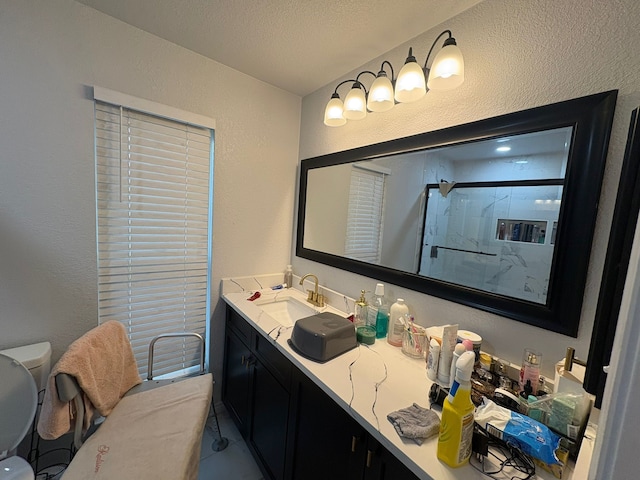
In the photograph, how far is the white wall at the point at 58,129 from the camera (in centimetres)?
116

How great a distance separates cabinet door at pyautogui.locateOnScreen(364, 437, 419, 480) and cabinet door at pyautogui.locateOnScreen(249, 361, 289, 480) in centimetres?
48

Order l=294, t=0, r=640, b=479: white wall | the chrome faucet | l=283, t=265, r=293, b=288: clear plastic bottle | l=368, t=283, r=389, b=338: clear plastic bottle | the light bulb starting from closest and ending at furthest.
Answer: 1. l=294, t=0, r=640, b=479: white wall
2. the light bulb
3. l=368, t=283, r=389, b=338: clear plastic bottle
4. the chrome faucet
5. l=283, t=265, r=293, b=288: clear plastic bottle

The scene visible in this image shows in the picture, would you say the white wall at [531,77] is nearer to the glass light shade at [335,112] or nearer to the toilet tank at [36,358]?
the glass light shade at [335,112]

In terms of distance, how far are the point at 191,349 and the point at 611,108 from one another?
7.54 feet

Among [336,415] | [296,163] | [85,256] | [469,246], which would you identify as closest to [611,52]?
[469,246]

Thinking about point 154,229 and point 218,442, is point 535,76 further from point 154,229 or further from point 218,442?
point 218,442

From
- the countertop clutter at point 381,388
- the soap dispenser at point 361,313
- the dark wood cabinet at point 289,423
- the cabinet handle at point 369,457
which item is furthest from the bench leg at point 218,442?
the cabinet handle at point 369,457

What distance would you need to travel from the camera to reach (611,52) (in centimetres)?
78

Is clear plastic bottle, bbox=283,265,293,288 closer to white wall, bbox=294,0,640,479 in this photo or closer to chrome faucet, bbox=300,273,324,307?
chrome faucet, bbox=300,273,324,307

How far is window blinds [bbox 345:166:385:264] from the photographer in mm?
1499

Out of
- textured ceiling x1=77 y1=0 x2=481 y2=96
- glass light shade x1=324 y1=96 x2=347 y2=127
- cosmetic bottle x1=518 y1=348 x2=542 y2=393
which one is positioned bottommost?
cosmetic bottle x1=518 y1=348 x2=542 y2=393

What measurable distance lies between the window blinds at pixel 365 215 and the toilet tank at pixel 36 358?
5.12 ft

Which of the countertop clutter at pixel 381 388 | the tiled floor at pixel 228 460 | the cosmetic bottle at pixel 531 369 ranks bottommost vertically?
the tiled floor at pixel 228 460

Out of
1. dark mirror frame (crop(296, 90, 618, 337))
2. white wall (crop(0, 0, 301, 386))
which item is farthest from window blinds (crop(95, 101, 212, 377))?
dark mirror frame (crop(296, 90, 618, 337))
